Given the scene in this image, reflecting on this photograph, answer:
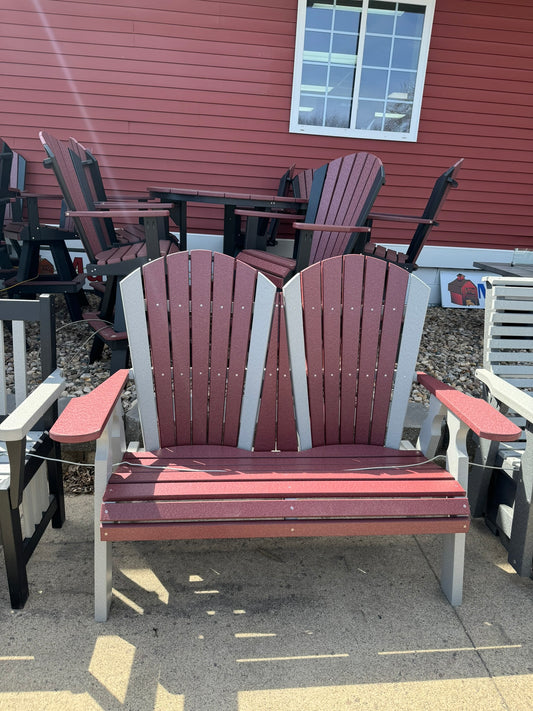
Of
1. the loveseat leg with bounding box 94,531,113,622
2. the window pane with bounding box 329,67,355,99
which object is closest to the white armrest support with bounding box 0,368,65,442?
the loveseat leg with bounding box 94,531,113,622

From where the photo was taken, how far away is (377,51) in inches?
204

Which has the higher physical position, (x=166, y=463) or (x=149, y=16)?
(x=149, y=16)

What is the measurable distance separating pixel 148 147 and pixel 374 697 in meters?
4.83

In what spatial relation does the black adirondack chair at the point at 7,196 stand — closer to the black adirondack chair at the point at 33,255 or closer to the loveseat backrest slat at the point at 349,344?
the black adirondack chair at the point at 33,255

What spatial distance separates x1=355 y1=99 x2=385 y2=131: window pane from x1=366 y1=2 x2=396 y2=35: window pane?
63 centimetres

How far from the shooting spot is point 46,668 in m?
1.44

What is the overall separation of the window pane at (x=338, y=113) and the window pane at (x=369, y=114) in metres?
0.11

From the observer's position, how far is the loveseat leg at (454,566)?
1.72 m

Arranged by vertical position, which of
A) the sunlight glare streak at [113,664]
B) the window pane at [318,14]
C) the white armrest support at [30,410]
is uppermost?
the window pane at [318,14]

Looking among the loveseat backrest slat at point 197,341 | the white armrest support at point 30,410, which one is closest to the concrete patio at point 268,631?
the loveseat backrest slat at point 197,341

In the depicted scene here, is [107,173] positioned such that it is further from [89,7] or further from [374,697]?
[374,697]

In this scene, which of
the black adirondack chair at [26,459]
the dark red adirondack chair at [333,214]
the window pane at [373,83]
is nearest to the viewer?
the black adirondack chair at [26,459]

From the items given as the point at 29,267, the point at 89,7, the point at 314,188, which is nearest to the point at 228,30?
the point at 89,7

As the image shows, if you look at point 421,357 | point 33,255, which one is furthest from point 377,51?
point 33,255
